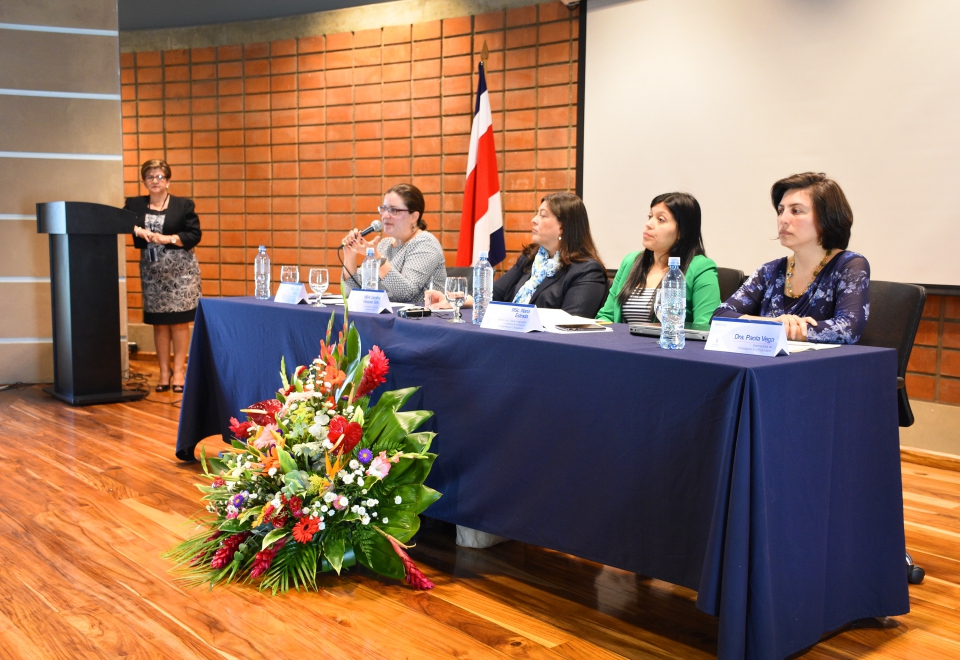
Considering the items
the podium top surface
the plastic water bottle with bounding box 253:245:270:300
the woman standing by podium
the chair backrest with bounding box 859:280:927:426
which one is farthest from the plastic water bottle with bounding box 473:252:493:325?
the woman standing by podium

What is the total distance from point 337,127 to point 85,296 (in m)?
2.28

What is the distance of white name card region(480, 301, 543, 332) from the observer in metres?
2.30

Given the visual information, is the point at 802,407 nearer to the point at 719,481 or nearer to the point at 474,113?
the point at 719,481

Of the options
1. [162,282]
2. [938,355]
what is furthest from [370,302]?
[162,282]

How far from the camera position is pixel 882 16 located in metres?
3.87

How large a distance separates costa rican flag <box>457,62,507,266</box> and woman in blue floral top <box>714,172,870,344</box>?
111 inches

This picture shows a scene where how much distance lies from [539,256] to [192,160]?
4349 millimetres

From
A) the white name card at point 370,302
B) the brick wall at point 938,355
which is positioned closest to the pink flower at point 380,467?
the white name card at point 370,302

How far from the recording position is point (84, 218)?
474 centimetres

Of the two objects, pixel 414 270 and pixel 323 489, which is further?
pixel 414 270

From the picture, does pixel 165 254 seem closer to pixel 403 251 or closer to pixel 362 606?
pixel 403 251

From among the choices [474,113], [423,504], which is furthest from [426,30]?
[423,504]

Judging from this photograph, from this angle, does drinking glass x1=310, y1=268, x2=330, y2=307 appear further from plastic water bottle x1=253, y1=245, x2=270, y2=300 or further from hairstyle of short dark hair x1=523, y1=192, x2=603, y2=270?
hairstyle of short dark hair x1=523, y1=192, x2=603, y2=270

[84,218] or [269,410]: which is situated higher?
[84,218]
